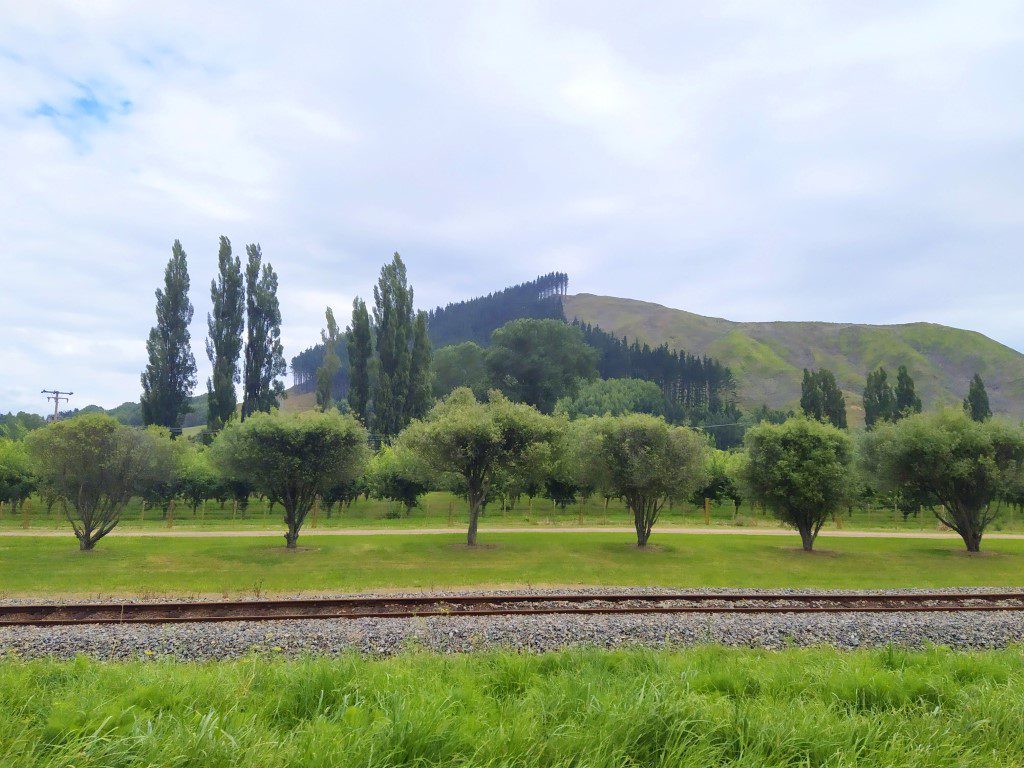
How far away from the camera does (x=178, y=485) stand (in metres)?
56.4

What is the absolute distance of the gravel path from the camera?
40.8 feet

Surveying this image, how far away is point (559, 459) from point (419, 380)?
4387cm

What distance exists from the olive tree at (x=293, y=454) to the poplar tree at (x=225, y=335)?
3598cm

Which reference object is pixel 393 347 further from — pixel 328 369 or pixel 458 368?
pixel 458 368

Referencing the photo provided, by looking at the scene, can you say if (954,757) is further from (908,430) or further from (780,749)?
(908,430)

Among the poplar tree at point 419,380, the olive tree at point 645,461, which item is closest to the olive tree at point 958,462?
the olive tree at point 645,461

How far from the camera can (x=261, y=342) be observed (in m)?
71.7

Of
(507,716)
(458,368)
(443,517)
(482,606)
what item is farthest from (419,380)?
(507,716)

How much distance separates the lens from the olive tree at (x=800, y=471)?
1411 inches

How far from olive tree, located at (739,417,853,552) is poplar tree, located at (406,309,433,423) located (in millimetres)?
45881

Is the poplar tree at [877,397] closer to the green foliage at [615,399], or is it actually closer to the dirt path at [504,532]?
the green foliage at [615,399]

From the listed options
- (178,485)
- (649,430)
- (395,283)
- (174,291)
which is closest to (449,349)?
(395,283)

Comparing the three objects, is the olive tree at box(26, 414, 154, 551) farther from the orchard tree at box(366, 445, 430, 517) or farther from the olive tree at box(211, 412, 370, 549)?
the orchard tree at box(366, 445, 430, 517)

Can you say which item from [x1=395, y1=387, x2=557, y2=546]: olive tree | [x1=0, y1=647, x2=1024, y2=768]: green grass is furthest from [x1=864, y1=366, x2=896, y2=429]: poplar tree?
[x1=0, y1=647, x2=1024, y2=768]: green grass
